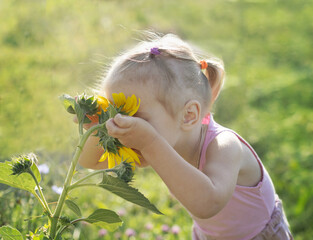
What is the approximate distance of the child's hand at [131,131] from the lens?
1183 millimetres

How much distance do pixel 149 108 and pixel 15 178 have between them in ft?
1.52

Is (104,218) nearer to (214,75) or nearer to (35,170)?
(35,170)

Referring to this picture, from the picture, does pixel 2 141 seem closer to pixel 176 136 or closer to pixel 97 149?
pixel 97 149

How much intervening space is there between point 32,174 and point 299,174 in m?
2.13

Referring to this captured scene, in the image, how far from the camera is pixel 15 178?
1119 mm

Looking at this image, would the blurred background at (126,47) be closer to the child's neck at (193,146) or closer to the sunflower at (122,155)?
the sunflower at (122,155)

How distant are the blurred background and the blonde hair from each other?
0.12 m

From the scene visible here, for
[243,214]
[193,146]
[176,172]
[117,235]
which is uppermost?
[176,172]

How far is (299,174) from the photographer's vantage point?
292 cm

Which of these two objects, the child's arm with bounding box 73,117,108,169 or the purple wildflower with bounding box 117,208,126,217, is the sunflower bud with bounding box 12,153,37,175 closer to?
the child's arm with bounding box 73,117,108,169

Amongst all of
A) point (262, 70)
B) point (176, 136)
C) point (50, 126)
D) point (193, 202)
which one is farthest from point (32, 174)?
point (262, 70)

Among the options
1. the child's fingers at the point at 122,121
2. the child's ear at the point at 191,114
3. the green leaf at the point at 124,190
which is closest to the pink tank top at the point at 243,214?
the child's ear at the point at 191,114

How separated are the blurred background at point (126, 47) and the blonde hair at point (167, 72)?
0.12 m

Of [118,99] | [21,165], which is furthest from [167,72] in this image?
[21,165]
